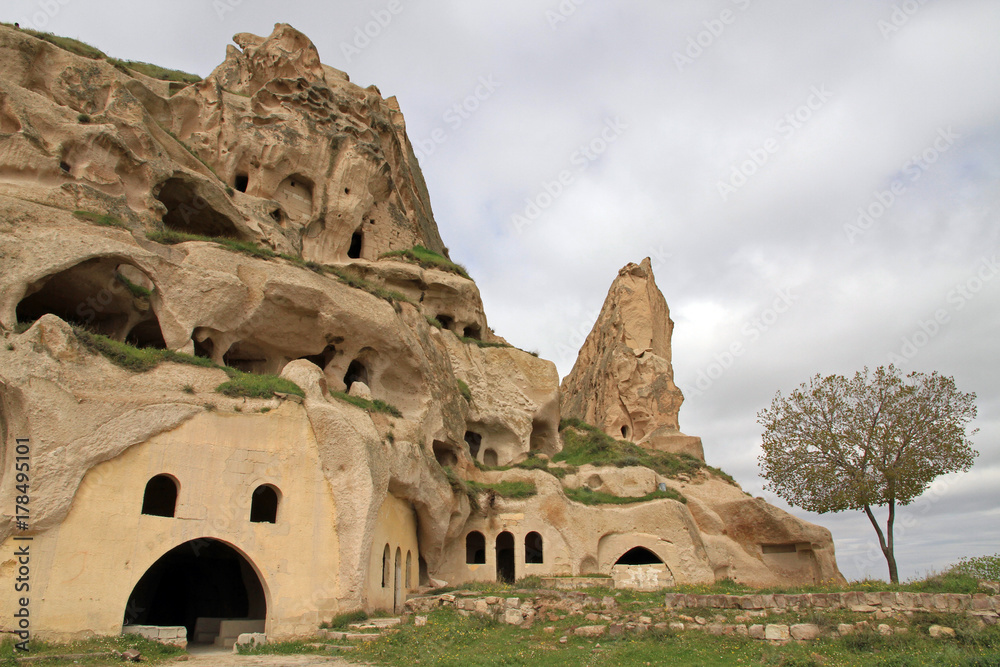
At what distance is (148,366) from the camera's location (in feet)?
47.3

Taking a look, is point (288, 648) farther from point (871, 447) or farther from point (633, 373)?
point (633, 373)

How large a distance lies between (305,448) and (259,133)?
20550mm

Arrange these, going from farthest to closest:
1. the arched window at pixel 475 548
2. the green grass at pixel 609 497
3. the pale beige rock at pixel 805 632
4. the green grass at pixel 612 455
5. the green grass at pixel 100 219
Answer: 1. the green grass at pixel 612 455
2. the arched window at pixel 475 548
3. the green grass at pixel 609 497
4. the green grass at pixel 100 219
5. the pale beige rock at pixel 805 632

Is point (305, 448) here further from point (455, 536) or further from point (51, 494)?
point (455, 536)

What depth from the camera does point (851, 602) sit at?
1334 cm

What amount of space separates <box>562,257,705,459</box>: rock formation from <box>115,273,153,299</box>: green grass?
1143 inches

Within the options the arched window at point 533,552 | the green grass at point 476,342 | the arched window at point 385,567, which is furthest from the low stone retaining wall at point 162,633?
the green grass at point 476,342

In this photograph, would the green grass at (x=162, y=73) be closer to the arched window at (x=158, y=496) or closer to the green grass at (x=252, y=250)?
the green grass at (x=252, y=250)

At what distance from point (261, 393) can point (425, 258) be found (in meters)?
19.4

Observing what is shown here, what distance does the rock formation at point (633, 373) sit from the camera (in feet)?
138

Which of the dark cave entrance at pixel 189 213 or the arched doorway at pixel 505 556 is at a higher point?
the dark cave entrance at pixel 189 213

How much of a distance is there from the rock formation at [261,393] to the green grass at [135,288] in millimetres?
99

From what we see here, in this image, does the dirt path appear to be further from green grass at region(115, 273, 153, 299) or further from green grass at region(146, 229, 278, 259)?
green grass at region(146, 229, 278, 259)

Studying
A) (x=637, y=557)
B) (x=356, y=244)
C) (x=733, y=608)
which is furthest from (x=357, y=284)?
(x=637, y=557)
